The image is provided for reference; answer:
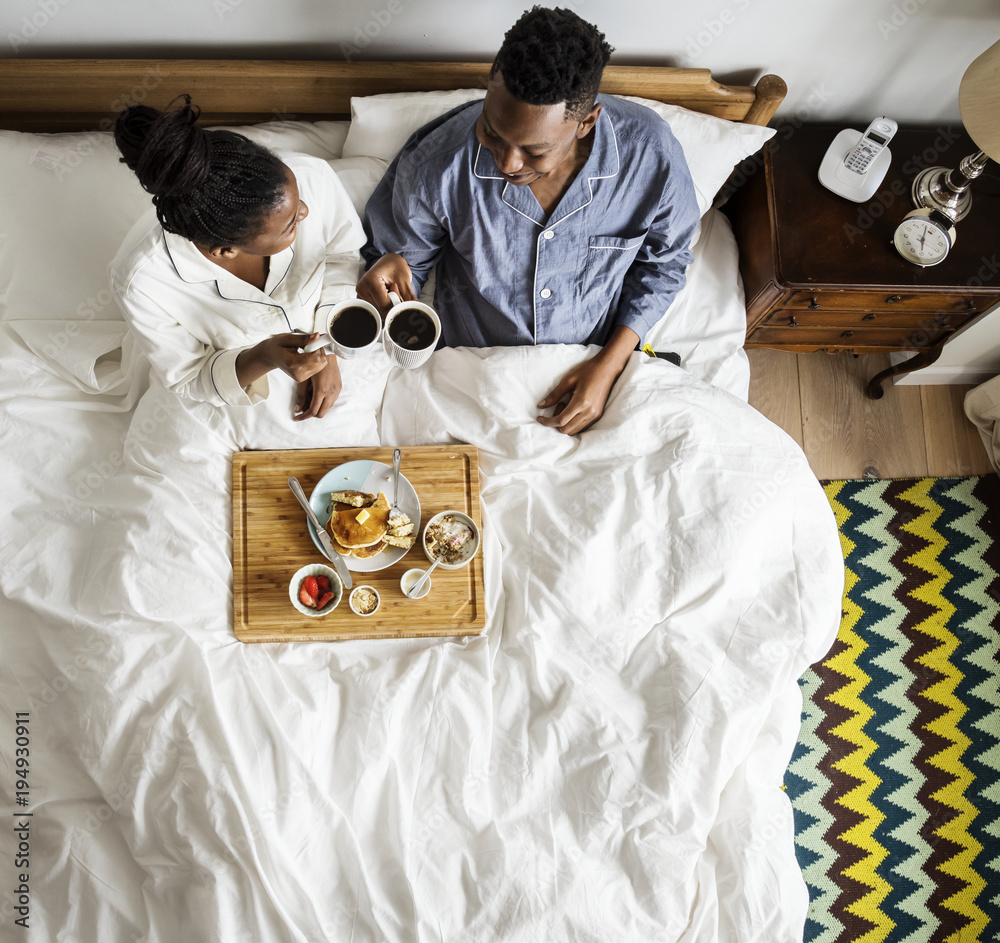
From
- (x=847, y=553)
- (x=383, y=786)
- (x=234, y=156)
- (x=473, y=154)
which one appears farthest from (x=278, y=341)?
(x=847, y=553)

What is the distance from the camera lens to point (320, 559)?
1.36m

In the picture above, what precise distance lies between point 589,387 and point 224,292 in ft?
2.28

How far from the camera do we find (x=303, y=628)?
1.32 m

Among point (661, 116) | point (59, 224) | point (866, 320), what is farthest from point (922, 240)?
point (59, 224)

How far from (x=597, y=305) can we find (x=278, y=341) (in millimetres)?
671

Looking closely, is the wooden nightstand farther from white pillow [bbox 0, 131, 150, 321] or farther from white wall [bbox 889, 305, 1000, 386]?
white pillow [bbox 0, 131, 150, 321]

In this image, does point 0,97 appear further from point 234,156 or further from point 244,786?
point 244,786

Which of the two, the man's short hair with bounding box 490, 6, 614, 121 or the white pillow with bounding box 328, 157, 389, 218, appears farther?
the white pillow with bounding box 328, 157, 389, 218

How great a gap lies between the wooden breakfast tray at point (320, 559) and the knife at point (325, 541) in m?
0.03

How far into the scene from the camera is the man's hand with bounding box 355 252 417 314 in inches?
53.2

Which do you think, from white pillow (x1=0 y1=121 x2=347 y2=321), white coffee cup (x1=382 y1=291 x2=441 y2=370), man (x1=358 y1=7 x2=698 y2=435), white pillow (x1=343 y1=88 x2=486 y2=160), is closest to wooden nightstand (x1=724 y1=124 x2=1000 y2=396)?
man (x1=358 y1=7 x2=698 y2=435)

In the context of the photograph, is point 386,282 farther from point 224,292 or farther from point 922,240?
point 922,240

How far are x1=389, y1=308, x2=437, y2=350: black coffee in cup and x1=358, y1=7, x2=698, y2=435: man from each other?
115mm

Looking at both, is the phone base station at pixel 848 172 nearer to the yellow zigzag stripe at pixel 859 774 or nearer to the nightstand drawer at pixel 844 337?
the nightstand drawer at pixel 844 337
